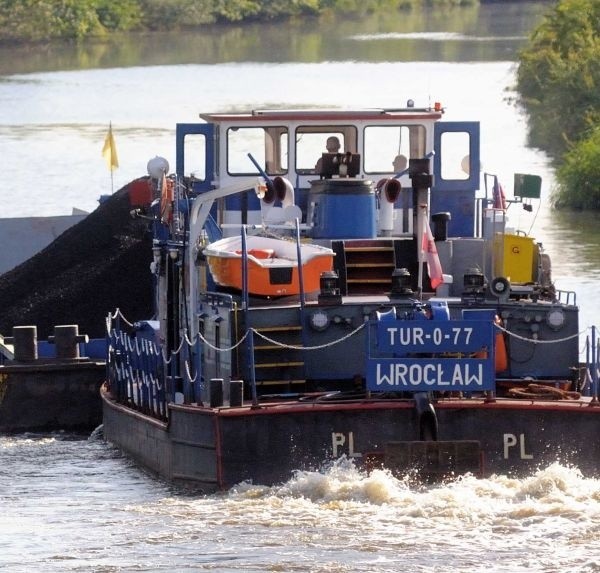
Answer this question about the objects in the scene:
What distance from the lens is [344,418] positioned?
56.9ft

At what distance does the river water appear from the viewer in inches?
640

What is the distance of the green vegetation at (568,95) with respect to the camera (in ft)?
140

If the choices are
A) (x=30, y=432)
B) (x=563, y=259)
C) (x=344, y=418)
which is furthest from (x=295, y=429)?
(x=563, y=259)

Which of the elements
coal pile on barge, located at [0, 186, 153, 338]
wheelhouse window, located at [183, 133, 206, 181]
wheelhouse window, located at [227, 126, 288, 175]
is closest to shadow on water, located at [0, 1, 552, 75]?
wheelhouse window, located at [183, 133, 206, 181]

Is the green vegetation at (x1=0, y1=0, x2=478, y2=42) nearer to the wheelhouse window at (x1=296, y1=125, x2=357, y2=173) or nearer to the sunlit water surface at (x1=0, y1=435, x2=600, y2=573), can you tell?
the wheelhouse window at (x1=296, y1=125, x2=357, y2=173)

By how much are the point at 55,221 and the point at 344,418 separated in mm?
16761

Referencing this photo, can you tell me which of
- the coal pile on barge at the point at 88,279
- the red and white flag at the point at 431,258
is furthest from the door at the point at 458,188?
the coal pile on barge at the point at 88,279

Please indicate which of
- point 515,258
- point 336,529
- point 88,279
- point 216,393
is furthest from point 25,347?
point 336,529

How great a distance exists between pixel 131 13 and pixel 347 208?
96.5 m

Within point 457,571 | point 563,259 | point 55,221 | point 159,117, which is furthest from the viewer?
point 159,117

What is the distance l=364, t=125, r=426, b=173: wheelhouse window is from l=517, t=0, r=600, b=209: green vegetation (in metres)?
20.1

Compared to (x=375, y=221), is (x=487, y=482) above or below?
below

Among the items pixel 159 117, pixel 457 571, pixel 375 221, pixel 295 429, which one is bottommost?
pixel 457 571

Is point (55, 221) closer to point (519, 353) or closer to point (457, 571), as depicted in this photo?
point (519, 353)
